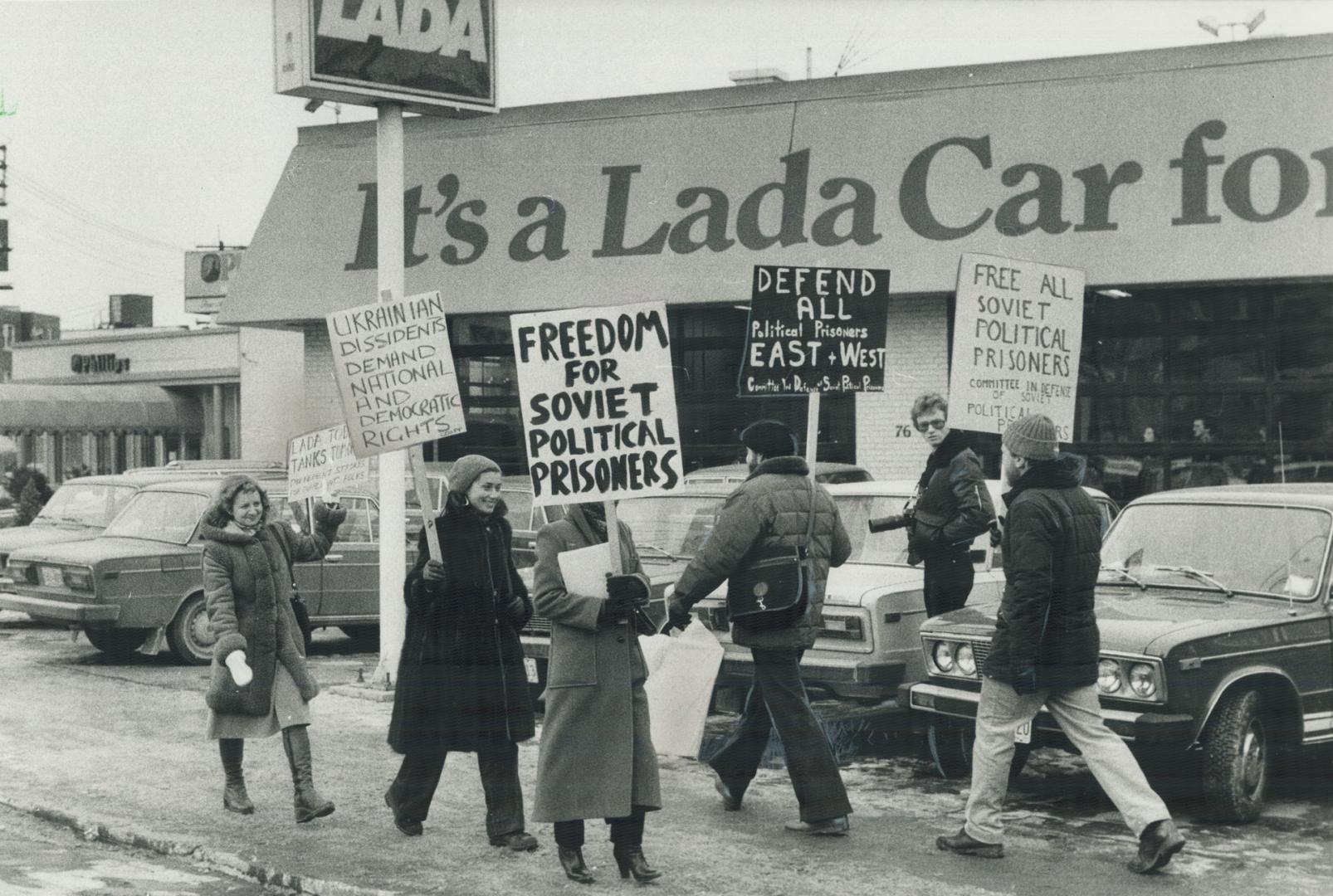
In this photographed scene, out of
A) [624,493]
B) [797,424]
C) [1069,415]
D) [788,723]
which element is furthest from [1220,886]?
[797,424]

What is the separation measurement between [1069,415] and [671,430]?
3272 millimetres

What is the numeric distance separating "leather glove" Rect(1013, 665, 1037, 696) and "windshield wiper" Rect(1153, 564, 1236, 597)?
74.8 inches

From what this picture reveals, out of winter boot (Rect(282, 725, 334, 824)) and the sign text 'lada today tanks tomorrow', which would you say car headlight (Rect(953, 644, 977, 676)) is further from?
the sign text 'lada today tanks tomorrow'

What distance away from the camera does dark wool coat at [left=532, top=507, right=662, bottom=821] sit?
6148 millimetres

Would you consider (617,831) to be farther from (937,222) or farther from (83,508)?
(83,508)

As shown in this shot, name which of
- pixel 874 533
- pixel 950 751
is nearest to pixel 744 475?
pixel 874 533

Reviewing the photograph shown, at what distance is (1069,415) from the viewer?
9.04 m

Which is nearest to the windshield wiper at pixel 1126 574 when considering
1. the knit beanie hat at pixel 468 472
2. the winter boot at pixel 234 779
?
the knit beanie hat at pixel 468 472

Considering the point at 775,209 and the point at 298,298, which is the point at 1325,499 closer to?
the point at 775,209

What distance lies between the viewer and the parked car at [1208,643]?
6.98m

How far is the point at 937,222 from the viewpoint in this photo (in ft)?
53.4

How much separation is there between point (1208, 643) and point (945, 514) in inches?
69.3

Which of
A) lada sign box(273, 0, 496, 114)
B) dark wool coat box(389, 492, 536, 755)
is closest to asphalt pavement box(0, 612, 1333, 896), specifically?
dark wool coat box(389, 492, 536, 755)

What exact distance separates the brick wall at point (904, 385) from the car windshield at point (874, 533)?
23.2 feet
